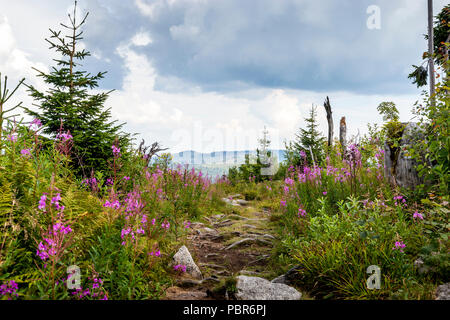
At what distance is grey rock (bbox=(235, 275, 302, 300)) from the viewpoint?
2854 mm

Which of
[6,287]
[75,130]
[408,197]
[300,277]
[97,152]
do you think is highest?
[75,130]

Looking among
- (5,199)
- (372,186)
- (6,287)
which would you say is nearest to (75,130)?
(5,199)

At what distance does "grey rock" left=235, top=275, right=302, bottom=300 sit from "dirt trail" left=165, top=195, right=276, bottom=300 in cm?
25

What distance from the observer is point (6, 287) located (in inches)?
88.5

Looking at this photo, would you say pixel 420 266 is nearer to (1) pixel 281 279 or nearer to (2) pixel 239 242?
(1) pixel 281 279

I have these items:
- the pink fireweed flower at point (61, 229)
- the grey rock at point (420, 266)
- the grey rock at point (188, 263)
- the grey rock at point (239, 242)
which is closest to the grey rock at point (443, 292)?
the grey rock at point (420, 266)

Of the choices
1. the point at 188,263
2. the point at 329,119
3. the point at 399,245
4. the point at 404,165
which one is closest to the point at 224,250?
the point at 188,263

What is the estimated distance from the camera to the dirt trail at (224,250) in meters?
3.39

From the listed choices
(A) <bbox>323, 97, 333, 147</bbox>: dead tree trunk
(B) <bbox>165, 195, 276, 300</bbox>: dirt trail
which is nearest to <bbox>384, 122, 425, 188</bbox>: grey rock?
(B) <bbox>165, 195, 276, 300</bbox>: dirt trail

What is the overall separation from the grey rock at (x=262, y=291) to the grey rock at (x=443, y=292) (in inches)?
48.8

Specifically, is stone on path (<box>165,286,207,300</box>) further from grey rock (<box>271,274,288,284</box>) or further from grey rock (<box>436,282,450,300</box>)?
grey rock (<box>436,282,450,300</box>)
